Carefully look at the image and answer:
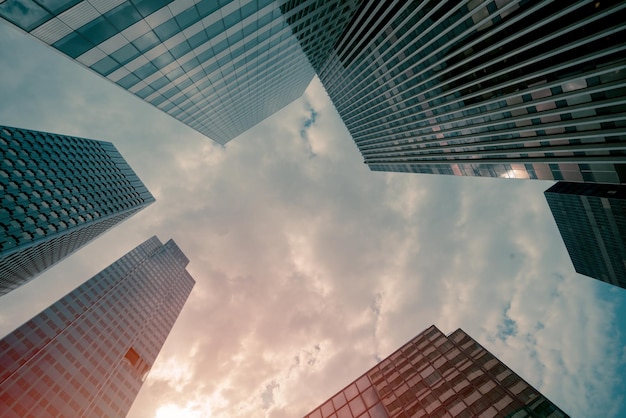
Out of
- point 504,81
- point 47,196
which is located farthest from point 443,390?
point 47,196

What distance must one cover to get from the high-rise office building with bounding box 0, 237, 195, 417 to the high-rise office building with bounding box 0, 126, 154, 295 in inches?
564

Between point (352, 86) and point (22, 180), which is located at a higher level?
point (22, 180)

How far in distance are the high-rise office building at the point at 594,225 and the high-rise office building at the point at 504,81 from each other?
64041 mm

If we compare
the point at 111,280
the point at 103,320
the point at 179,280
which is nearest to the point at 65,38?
the point at 103,320

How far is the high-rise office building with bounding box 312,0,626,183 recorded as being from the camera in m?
27.2

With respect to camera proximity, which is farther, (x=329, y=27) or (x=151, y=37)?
(x=329, y=27)

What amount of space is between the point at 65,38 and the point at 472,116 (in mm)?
47538

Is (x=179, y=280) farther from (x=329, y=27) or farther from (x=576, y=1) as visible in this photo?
(x=576, y=1)

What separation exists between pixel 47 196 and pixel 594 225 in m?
157

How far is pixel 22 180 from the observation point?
6056 centimetres

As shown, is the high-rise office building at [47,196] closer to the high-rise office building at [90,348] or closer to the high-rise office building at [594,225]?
the high-rise office building at [90,348]

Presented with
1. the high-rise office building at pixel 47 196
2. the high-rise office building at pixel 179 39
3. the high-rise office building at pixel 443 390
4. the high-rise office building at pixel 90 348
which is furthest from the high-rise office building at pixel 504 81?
the high-rise office building at pixel 90 348

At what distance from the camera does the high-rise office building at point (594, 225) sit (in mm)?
87875

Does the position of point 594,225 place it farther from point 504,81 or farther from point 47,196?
point 47,196
